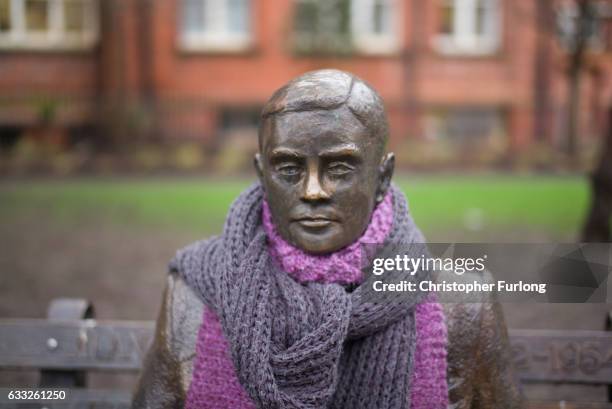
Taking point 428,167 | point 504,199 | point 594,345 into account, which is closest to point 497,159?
point 428,167

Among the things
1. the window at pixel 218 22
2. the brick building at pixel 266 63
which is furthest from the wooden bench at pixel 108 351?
the window at pixel 218 22

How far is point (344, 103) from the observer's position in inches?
83.1

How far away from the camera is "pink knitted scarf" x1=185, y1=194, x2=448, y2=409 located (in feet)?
7.09

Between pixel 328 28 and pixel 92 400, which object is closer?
pixel 92 400

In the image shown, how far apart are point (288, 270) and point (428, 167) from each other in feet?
44.3

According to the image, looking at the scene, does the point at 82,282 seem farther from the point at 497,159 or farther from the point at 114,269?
the point at 497,159

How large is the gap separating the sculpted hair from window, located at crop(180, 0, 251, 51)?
16181 millimetres

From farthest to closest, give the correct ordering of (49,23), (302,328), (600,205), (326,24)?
(49,23)
(326,24)
(600,205)
(302,328)

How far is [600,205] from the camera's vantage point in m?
6.86

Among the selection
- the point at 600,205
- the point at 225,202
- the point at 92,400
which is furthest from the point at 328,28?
the point at 92,400

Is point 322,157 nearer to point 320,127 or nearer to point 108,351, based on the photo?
point 320,127

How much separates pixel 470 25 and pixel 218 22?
6560 mm

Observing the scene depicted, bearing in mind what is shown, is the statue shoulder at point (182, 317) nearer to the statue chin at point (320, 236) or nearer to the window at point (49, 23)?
the statue chin at point (320, 236)

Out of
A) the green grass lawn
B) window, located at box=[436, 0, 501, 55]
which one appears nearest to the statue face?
the green grass lawn
